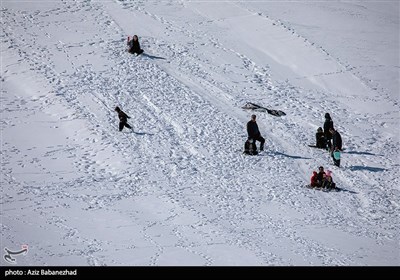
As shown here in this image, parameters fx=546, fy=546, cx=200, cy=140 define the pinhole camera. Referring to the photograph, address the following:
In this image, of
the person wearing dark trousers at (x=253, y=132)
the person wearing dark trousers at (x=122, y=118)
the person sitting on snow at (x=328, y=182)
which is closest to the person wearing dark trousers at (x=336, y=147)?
the person sitting on snow at (x=328, y=182)

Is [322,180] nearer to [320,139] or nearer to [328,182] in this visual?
[328,182]

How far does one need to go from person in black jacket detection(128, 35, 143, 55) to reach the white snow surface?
2.00ft

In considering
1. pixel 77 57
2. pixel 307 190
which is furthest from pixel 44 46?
pixel 307 190

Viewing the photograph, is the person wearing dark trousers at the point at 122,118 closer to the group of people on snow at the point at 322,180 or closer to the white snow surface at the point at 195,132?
the white snow surface at the point at 195,132

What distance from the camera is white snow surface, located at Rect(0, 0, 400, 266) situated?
14164mm

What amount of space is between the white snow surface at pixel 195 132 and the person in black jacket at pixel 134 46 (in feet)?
2.00

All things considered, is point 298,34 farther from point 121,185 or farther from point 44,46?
point 121,185

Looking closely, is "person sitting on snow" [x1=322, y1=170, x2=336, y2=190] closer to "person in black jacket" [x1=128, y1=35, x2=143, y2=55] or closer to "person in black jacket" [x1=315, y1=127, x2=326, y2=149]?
"person in black jacket" [x1=315, y1=127, x2=326, y2=149]

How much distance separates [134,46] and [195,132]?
283 inches

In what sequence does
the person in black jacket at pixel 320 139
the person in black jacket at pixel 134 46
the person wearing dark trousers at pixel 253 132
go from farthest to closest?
the person in black jacket at pixel 134 46
the person in black jacket at pixel 320 139
the person wearing dark trousers at pixel 253 132

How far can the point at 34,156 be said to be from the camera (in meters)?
18.1

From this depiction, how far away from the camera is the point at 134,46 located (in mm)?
25734

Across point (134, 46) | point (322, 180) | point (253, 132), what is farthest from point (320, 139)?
point (134, 46)

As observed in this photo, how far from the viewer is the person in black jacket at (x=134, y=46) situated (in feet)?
84.2
